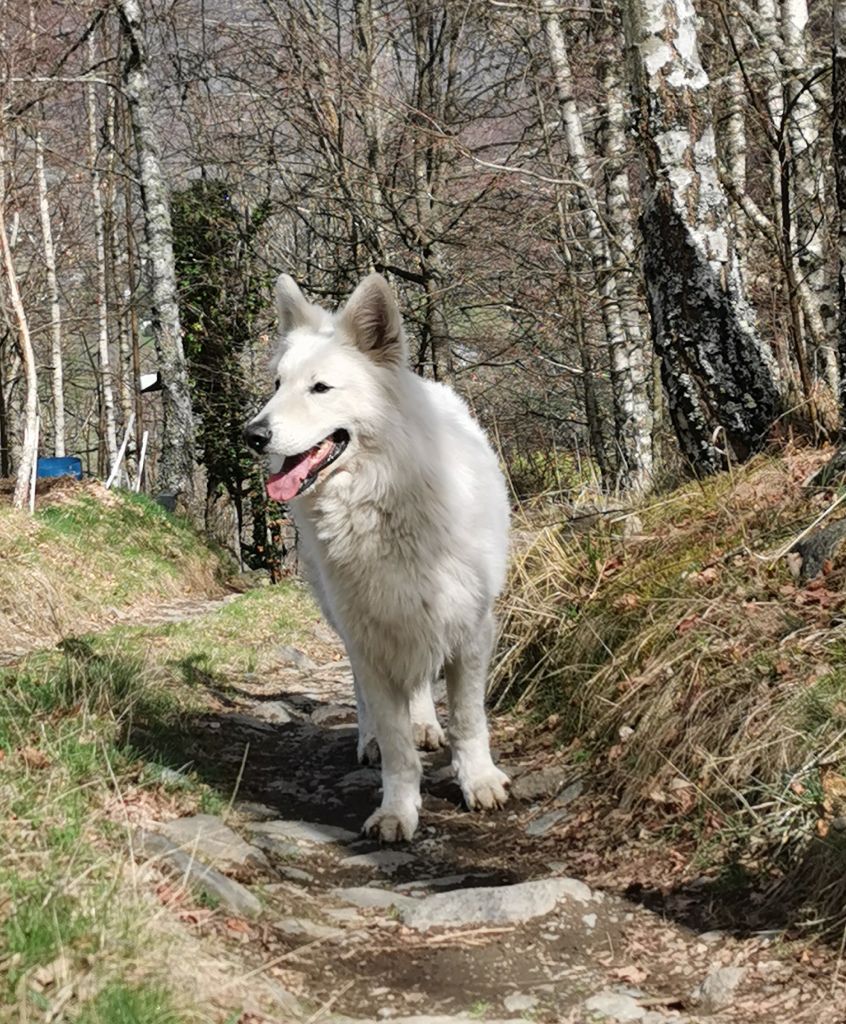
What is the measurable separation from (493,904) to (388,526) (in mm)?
1493

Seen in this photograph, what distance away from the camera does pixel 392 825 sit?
4.23 meters

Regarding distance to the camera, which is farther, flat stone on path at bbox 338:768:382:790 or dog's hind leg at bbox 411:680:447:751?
dog's hind leg at bbox 411:680:447:751

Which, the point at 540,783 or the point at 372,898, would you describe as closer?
the point at 372,898

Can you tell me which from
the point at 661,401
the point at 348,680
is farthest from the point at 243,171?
the point at 348,680

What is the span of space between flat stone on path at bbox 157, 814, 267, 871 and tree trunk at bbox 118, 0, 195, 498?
451 inches

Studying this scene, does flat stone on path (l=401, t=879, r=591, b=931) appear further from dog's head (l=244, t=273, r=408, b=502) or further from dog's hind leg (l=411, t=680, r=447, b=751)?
dog's hind leg (l=411, t=680, r=447, b=751)

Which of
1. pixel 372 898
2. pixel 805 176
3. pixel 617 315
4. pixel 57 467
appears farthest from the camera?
pixel 57 467

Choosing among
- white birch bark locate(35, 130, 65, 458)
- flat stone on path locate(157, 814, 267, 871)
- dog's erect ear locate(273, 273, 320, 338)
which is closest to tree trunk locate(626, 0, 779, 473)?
dog's erect ear locate(273, 273, 320, 338)

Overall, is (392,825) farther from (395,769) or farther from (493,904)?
(493,904)

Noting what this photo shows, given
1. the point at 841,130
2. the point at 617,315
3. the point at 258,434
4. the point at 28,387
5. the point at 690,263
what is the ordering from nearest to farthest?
the point at 258,434
the point at 841,130
the point at 690,263
the point at 28,387
the point at 617,315

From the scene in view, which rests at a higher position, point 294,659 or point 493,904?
point 294,659

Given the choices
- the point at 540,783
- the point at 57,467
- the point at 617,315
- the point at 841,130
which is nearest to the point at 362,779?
the point at 540,783

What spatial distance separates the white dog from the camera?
426cm

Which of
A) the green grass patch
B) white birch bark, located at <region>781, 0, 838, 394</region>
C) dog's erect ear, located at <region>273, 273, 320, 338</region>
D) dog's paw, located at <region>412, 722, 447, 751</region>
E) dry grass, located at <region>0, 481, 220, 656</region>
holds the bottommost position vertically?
dog's paw, located at <region>412, 722, 447, 751</region>
